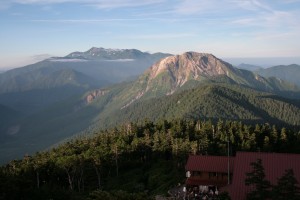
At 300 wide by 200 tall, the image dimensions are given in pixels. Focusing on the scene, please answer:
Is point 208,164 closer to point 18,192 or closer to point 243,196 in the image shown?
point 243,196

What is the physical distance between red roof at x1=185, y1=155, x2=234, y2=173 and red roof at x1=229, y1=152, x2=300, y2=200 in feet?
25.8

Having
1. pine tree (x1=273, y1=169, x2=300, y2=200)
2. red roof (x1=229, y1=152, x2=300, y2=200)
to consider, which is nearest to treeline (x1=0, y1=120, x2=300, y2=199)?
red roof (x1=229, y1=152, x2=300, y2=200)

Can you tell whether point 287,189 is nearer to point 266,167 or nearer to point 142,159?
point 266,167

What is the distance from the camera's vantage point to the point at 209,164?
73.9 m

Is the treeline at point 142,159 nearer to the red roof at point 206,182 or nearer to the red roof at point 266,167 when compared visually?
the red roof at point 206,182

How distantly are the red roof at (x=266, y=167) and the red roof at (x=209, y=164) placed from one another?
786 centimetres

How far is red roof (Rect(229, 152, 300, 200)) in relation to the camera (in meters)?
60.4

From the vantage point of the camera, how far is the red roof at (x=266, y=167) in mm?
60359

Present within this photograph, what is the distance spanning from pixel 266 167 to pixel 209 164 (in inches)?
552

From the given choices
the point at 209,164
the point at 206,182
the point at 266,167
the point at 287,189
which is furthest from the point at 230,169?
the point at 287,189

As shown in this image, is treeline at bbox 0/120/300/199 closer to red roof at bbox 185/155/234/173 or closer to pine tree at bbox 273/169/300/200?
red roof at bbox 185/155/234/173

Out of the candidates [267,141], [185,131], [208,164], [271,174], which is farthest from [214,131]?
[271,174]

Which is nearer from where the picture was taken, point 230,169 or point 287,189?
point 287,189

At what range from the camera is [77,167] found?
95312mm
